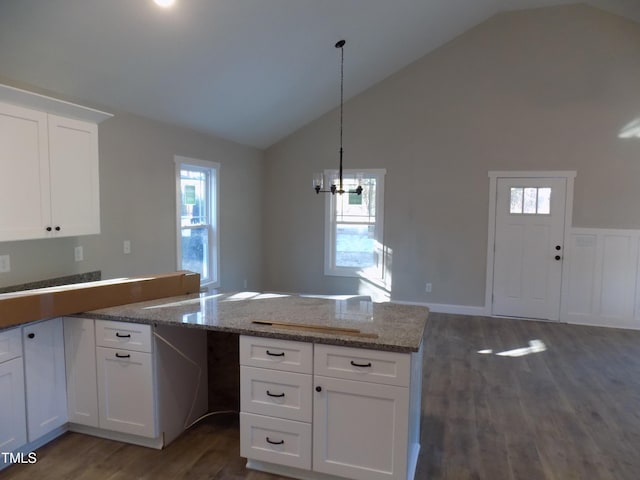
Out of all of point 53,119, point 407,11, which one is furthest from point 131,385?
point 407,11

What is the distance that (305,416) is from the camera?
2.24 metres

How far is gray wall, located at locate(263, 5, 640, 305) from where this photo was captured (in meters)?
5.22

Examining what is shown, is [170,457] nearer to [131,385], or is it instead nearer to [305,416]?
[131,385]

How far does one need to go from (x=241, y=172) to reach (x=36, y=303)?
3.87 metres

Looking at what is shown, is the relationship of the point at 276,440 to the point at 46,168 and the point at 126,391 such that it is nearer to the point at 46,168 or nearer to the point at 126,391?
A: the point at 126,391

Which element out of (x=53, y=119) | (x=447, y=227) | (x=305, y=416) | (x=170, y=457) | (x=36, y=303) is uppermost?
(x=53, y=119)

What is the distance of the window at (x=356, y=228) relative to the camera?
20.4 feet

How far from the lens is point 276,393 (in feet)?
7.48

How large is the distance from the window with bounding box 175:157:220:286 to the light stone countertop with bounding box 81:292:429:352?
195cm

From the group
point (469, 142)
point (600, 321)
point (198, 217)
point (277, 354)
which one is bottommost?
point (600, 321)

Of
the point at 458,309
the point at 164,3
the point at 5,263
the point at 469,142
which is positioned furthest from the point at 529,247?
the point at 5,263

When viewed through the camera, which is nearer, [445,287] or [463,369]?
[463,369]

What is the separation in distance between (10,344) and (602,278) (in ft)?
20.0

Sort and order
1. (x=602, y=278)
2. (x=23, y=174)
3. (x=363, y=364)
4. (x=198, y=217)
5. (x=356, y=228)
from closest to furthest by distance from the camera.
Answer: (x=363, y=364), (x=23, y=174), (x=198, y=217), (x=602, y=278), (x=356, y=228)
